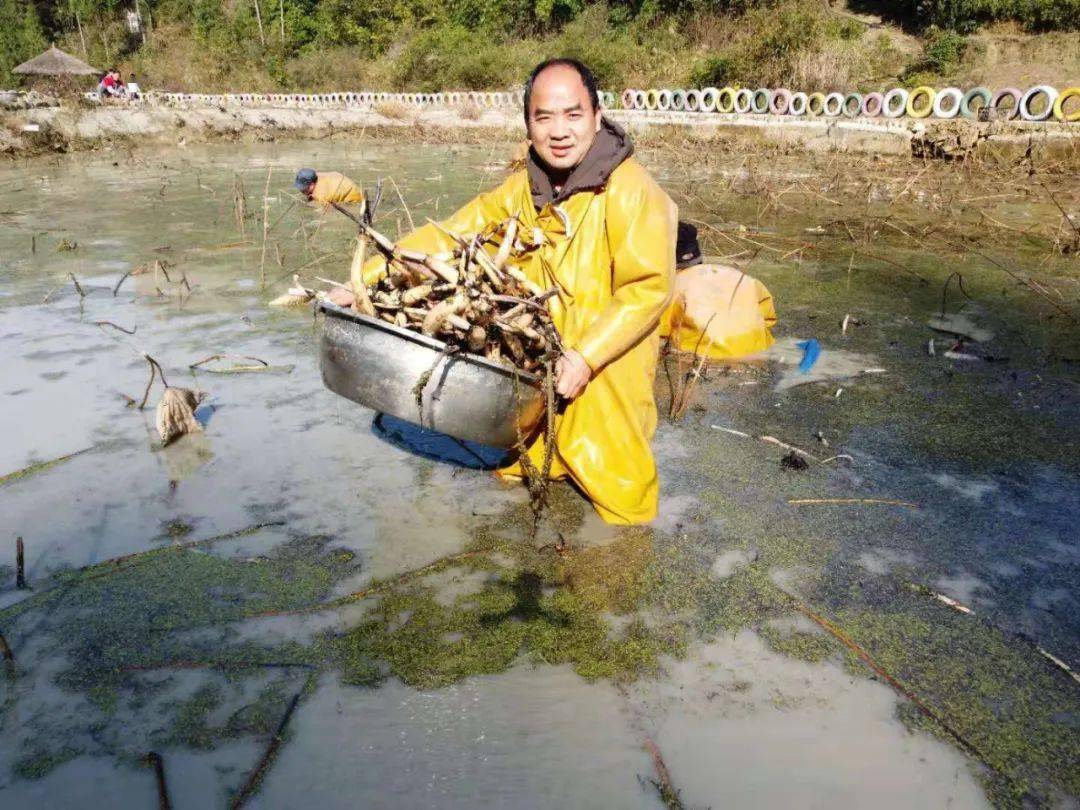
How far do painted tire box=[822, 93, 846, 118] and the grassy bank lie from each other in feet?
4.93

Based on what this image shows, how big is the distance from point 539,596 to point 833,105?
51.9 feet

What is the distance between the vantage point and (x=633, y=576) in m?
2.32

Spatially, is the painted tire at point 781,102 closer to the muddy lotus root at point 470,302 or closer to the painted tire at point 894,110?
the painted tire at point 894,110

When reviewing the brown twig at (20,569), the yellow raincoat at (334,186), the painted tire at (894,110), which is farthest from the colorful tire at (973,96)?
the brown twig at (20,569)

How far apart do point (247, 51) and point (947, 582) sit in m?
41.2

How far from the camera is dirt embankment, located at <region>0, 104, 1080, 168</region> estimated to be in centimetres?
1053

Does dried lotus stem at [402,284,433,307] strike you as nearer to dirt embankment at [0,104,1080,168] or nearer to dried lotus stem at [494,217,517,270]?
dried lotus stem at [494,217,517,270]

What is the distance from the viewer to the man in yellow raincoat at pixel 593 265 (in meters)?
2.35

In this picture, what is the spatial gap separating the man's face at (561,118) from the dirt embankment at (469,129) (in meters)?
10.1

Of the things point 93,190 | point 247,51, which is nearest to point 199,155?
point 93,190

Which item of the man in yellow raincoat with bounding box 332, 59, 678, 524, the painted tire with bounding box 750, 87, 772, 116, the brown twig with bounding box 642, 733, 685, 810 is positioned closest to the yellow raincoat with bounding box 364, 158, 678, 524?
the man in yellow raincoat with bounding box 332, 59, 678, 524

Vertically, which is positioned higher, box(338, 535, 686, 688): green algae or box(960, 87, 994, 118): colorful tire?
box(960, 87, 994, 118): colorful tire

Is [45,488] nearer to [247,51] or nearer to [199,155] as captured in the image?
[199,155]

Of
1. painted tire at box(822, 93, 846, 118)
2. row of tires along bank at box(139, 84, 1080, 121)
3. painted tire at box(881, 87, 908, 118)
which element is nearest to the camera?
row of tires along bank at box(139, 84, 1080, 121)
